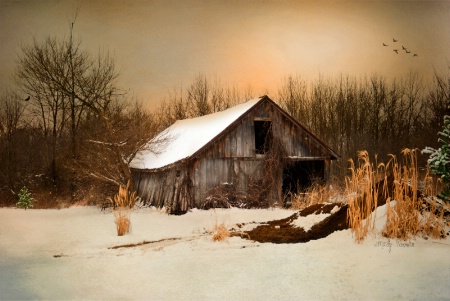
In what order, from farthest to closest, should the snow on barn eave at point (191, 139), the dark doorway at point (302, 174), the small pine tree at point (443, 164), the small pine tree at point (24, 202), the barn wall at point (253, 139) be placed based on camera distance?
the dark doorway at point (302, 174) < the small pine tree at point (24, 202) < the barn wall at point (253, 139) < the snow on barn eave at point (191, 139) < the small pine tree at point (443, 164)

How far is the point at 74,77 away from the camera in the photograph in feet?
51.6

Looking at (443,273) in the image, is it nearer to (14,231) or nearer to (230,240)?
(230,240)

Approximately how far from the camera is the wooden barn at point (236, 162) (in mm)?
13828

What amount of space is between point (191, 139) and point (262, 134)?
2.83 meters

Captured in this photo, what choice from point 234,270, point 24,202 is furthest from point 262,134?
point 234,270

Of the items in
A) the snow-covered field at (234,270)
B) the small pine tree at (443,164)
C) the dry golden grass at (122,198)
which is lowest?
the snow-covered field at (234,270)

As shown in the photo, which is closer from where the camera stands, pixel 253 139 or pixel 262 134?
pixel 253 139

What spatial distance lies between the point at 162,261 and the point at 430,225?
12.2 feet

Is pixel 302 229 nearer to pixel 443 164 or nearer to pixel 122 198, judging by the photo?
pixel 443 164

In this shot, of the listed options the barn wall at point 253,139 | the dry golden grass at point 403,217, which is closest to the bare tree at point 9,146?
the barn wall at point 253,139

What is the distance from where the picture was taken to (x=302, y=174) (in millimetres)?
16719

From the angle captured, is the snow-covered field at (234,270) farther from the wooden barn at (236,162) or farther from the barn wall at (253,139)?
the barn wall at (253,139)

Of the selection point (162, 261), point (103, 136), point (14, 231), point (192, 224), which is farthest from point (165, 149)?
point (162, 261)

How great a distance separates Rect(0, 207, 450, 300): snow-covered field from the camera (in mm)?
4477
